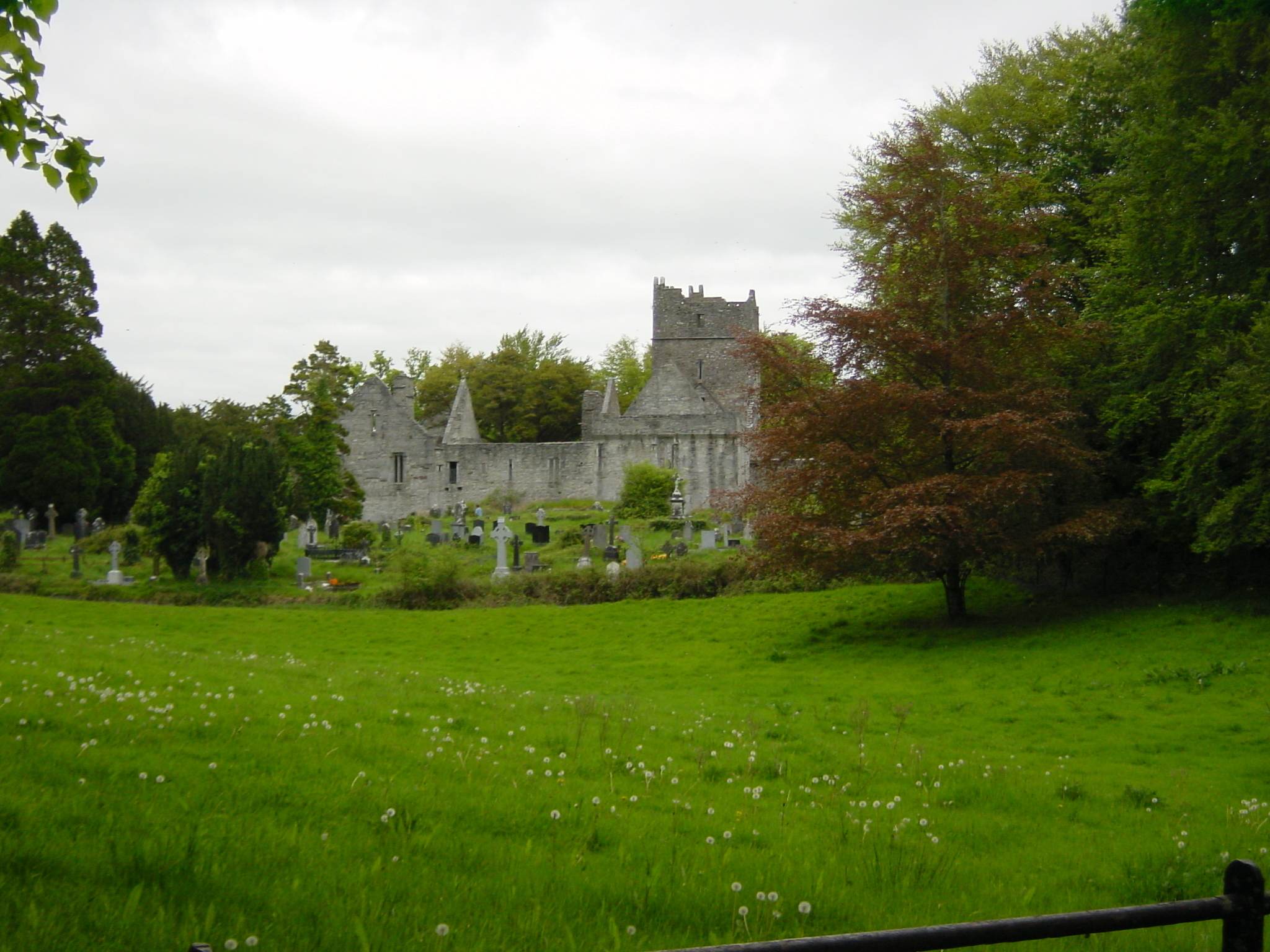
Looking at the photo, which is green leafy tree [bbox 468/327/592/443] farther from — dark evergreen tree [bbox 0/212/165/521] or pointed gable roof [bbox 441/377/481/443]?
dark evergreen tree [bbox 0/212/165/521]

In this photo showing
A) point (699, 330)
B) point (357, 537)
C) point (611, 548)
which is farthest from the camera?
point (699, 330)

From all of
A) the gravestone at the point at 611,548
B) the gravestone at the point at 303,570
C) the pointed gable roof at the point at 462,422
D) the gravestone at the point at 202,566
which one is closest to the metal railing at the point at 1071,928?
the gravestone at the point at 611,548

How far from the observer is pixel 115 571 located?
26641 mm

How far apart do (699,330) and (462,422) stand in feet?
44.9

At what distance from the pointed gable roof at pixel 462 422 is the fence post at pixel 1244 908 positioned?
162 ft

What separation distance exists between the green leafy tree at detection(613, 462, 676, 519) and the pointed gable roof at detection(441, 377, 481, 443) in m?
14.4

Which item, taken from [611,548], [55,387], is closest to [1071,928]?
[611,548]

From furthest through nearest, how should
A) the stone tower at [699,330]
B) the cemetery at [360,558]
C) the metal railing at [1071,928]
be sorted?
the stone tower at [699,330], the cemetery at [360,558], the metal railing at [1071,928]

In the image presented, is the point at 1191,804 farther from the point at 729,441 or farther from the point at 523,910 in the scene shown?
the point at 729,441

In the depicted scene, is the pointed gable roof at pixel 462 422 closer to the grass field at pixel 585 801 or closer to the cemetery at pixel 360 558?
the cemetery at pixel 360 558

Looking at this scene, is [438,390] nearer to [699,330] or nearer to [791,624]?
[699,330]

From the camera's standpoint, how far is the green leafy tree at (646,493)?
37188 mm

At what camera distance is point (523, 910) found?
3.94m

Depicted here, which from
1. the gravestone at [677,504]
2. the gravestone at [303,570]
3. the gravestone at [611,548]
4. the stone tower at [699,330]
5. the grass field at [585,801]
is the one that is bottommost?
the grass field at [585,801]
